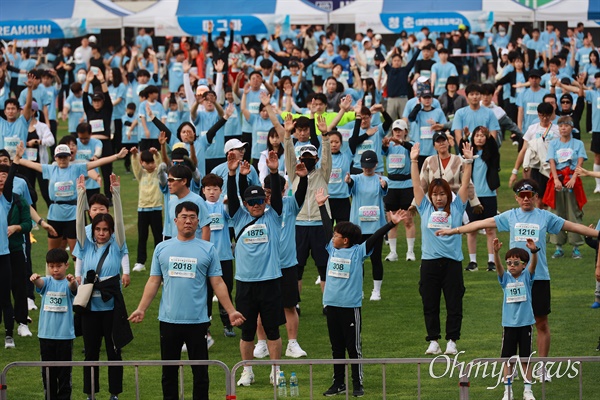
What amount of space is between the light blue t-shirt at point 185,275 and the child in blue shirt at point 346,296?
4.78 ft

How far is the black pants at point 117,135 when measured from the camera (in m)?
23.5

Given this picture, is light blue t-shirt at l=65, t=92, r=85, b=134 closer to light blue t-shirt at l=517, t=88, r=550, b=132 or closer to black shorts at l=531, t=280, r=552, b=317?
light blue t-shirt at l=517, t=88, r=550, b=132

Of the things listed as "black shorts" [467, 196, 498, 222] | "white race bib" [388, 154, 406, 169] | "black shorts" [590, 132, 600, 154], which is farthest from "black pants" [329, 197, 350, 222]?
"black shorts" [590, 132, 600, 154]

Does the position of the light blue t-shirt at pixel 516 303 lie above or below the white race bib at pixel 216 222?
below

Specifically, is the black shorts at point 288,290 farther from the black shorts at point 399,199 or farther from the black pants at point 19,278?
the black shorts at point 399,199

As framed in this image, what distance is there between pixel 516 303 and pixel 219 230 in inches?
126

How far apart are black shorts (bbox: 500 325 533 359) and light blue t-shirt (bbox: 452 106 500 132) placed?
7.25 meters

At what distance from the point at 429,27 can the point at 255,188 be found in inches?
807

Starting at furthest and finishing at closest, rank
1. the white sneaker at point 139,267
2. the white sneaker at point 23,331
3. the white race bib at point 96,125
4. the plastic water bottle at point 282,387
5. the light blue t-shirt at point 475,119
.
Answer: the white race bib at point 96,125 < the light blue t-shirt at point 475,119 < the white sneaker at point 139,267 < the white sneaker at point 23,331 < the plastic water bottle at point 282,387

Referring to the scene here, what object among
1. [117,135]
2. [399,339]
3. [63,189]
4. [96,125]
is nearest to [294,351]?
[399,339]

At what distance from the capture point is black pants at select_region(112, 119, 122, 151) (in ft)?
77.2

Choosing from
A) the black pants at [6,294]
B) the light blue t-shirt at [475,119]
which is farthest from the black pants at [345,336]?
the light blue t-shirt at [475,119]

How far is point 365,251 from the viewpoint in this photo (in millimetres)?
10469

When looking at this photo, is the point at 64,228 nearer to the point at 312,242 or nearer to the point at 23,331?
the point at 23,331
